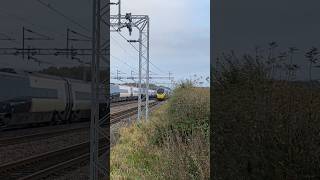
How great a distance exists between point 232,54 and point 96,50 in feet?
5.89

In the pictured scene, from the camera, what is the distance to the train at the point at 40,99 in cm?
2733

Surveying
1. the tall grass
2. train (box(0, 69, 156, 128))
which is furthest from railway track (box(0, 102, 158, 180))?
the tall grass

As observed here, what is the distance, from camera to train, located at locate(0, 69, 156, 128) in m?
27.3

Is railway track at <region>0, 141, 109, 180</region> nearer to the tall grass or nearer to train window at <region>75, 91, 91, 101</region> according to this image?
the tall grass

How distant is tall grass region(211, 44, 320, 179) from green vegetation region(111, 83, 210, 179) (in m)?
1.48

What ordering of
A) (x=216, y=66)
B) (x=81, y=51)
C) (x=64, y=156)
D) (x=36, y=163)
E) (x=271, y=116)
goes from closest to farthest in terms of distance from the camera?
(x=271, y=116) < (x=216, y=66) < (x=36, y=163) < (x=64, y=156) < (x=81, y=51)

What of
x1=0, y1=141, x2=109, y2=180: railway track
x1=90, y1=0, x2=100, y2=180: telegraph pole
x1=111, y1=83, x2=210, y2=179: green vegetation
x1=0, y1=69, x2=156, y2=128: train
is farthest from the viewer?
x1=0, y1=69, x2=156, y2=128: train

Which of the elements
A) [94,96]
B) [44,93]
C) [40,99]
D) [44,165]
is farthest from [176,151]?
[44,93]

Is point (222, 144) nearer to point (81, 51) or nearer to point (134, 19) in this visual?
point (134, 19)

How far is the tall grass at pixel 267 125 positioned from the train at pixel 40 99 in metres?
13.4

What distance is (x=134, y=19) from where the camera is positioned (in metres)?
33.4

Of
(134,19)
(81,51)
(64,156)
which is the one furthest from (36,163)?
(81,51)

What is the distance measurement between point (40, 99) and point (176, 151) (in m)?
23.4

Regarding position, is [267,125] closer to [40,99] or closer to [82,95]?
[40,99]
